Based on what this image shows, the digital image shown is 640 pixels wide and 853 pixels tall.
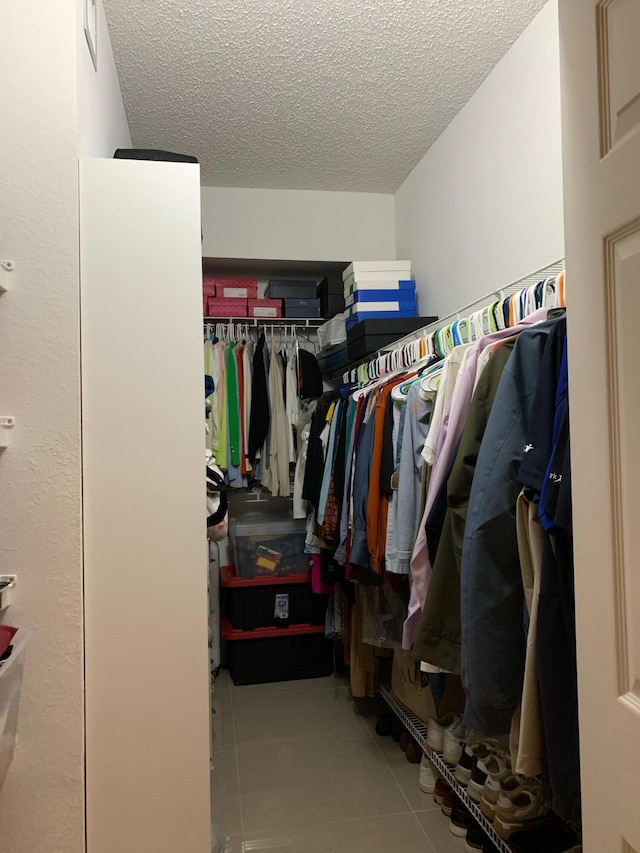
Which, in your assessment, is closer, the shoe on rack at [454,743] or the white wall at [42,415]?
the white wall at [42,415]

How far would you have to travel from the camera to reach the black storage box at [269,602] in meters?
3.44

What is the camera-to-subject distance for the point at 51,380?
1419 millimetres

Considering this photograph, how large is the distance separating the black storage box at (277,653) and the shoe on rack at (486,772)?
1631mm

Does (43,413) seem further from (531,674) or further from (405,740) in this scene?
(405,740)

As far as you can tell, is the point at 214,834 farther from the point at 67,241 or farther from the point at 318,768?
the point at 67,241

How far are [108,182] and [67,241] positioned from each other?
178 mm

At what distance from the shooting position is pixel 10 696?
4.14 feet

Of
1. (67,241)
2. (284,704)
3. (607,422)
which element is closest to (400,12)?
(67,241)

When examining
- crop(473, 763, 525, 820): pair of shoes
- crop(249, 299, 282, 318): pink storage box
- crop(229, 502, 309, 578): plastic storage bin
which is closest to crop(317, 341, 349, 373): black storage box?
crop(249, 299, 282, 318): pink storage box

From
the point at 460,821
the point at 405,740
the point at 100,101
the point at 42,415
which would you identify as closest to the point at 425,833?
the point at 460,821

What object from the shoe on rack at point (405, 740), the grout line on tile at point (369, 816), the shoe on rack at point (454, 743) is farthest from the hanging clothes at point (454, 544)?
the shoe on rack at point (405, 740)

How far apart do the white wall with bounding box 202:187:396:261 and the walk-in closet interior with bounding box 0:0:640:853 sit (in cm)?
39

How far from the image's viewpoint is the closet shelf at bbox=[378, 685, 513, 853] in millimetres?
1823

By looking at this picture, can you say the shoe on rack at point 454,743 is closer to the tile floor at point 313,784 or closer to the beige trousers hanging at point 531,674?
the tile floor at point 313,784
